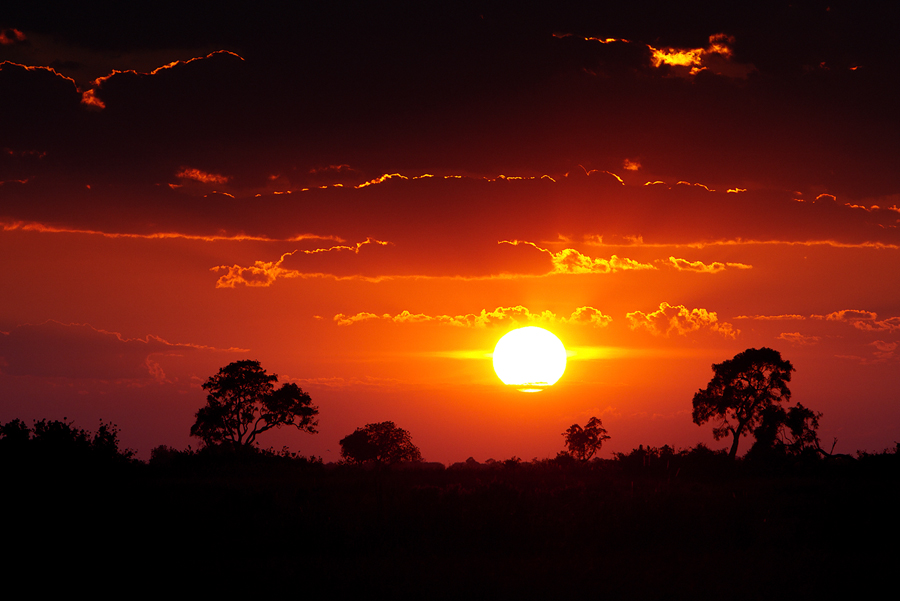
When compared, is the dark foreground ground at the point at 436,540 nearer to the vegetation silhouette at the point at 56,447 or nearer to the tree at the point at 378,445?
the vegetation silhouette at the point at 56,447

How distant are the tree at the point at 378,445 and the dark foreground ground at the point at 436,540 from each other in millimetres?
63242

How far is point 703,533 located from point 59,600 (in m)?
15.1

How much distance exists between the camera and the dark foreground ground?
1269 centimetres

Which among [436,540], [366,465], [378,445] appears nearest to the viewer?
[436,540]

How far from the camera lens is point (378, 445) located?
86125 mm

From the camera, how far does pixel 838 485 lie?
26.4 meters

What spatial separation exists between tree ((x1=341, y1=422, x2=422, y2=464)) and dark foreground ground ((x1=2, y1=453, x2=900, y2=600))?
63242 mm

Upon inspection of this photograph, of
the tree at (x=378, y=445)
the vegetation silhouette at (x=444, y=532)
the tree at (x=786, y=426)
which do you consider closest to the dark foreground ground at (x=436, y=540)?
the vegetation silhouette at (x=444, y=532)

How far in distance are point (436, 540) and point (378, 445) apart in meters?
71.6

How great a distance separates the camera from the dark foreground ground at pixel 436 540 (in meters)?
12.7

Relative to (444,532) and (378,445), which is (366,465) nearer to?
(444,532)

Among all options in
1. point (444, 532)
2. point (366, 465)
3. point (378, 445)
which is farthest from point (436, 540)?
point (378, 445)

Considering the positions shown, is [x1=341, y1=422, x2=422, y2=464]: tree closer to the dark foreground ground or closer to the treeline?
the treeline

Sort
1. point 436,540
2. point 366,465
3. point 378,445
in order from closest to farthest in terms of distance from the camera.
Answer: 1. point 436,540
2. point 366,465
3. point 378,445
